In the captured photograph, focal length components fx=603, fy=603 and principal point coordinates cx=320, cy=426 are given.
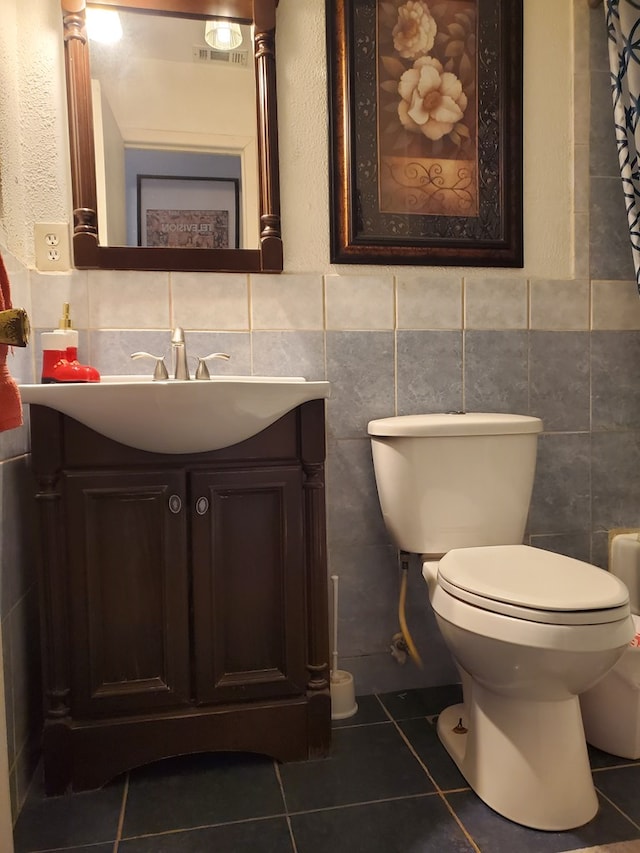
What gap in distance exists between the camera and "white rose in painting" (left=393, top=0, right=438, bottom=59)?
160cm

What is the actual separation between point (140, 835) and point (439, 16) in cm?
204

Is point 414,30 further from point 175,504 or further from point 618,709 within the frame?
point 618,709

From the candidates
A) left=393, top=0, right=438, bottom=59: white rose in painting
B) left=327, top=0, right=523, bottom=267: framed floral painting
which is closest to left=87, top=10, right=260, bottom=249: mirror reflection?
left=327, top=0, right=523, bottom=267: framed floral painting

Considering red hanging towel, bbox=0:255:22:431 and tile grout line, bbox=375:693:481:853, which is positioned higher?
red hanging towel, bbox=0:255:22:431

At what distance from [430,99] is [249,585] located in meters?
1.35

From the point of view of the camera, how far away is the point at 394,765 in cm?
134

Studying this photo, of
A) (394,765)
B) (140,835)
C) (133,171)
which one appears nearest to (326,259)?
(133,171)

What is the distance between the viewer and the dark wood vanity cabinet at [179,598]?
1223mm

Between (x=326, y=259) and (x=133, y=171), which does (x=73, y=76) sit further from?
(x=326, y=259)

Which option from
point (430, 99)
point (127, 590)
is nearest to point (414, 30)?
Result: point (430, 99)

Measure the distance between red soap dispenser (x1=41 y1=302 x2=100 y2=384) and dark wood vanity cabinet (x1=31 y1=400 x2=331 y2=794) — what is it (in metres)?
0.16

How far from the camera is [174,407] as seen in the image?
3.69 ft

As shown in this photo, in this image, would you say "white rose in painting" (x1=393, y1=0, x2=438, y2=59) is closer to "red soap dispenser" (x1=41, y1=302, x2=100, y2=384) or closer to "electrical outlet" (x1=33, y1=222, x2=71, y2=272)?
"electrical outlet" (x1=33, y1=222, x2=71, y2=272)

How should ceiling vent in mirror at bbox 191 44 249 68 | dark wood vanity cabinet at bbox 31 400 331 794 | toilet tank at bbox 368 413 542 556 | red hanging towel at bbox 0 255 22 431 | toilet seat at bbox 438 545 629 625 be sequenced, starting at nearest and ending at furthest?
red hanging towel at bbox 0 255 22 431 < toilet seat at bbox 438 545 629 625 < dark wood vanity cabinet at bbox 31 400 331 794 < toilet tank at bbox 368 413 542 556 < ceiling vent in mirror at bbox 191 44 249 68
